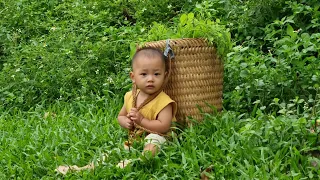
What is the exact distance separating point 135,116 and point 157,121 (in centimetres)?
16

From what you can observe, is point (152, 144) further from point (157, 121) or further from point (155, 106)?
point (155, 106)

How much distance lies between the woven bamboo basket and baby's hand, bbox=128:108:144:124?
1.10 ft

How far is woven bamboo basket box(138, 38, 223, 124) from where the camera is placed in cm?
477

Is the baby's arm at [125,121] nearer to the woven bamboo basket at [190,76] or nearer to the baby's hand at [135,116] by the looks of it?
the baby's hand at [135,116]

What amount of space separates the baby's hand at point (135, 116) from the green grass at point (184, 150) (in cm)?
19

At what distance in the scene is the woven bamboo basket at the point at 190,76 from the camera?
4.77m

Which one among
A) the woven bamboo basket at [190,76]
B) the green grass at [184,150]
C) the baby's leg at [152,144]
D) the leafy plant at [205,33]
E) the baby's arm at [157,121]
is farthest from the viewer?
the leafy plant at [205,33]

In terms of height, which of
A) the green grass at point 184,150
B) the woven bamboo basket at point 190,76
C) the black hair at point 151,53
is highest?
the black hair at point 151,53

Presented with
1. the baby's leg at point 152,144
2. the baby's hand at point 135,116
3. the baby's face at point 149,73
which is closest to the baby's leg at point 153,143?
the baby's leg at point 152,144

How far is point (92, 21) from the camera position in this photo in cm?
744

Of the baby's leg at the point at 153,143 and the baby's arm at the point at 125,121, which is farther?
the baby's arm at the point at 125,121

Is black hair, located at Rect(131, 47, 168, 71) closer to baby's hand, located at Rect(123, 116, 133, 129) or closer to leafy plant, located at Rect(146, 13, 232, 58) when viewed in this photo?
leafy plant, located at Rect(146, 13, 232, 58)

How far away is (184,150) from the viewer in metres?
4.29

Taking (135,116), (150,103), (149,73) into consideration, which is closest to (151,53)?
(149,73)
